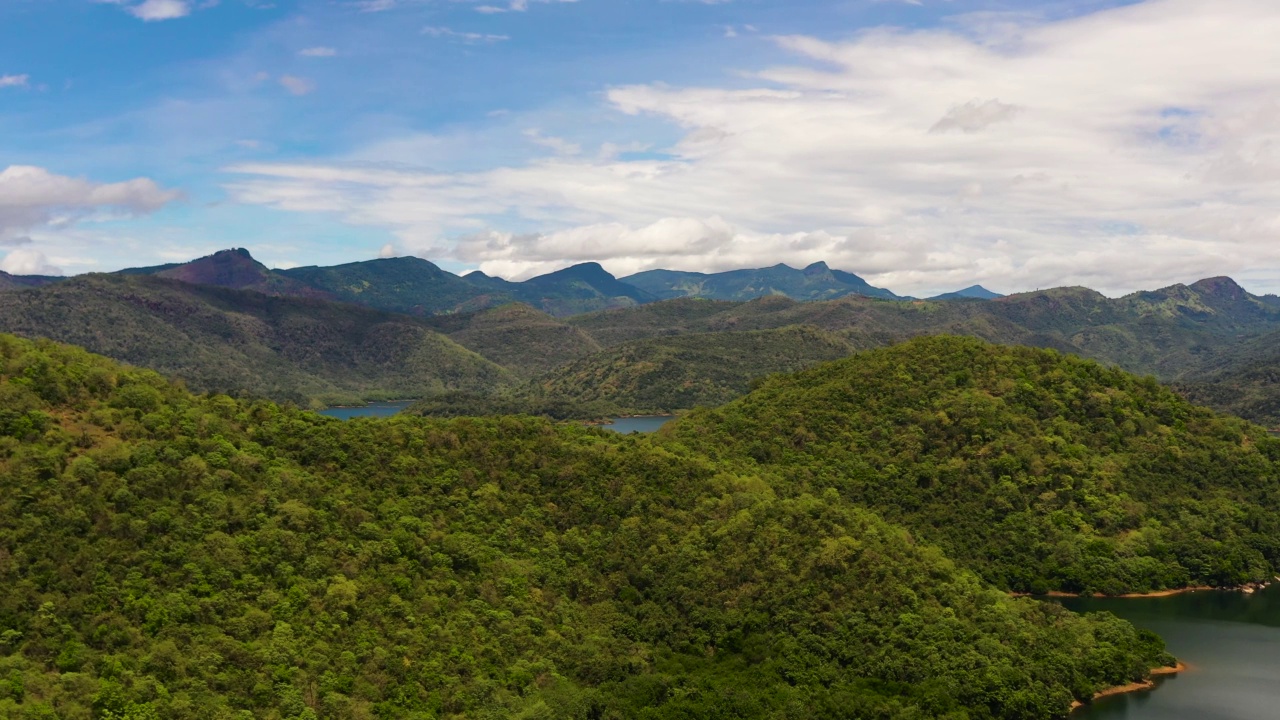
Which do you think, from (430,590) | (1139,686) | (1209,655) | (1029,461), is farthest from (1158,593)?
(430,590)

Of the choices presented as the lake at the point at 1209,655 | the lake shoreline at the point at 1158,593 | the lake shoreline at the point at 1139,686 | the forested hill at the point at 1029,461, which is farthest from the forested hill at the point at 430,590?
the forested hill at the point at 1029,461

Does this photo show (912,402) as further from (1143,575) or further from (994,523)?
(1143,575)

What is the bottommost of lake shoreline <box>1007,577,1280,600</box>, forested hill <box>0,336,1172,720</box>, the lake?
the lake

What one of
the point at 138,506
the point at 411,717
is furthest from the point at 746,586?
the point at 138,506

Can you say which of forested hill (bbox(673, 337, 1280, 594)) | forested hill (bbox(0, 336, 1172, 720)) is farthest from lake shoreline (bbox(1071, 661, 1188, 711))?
forested hill (bbox(673, 337, 1280, 594))

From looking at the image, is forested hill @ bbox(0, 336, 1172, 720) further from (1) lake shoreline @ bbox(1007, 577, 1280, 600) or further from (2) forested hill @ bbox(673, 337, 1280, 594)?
(2) forested hill @ bbox(673, 337, 1280, 594)

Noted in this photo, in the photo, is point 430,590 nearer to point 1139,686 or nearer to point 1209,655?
point 1139,686
